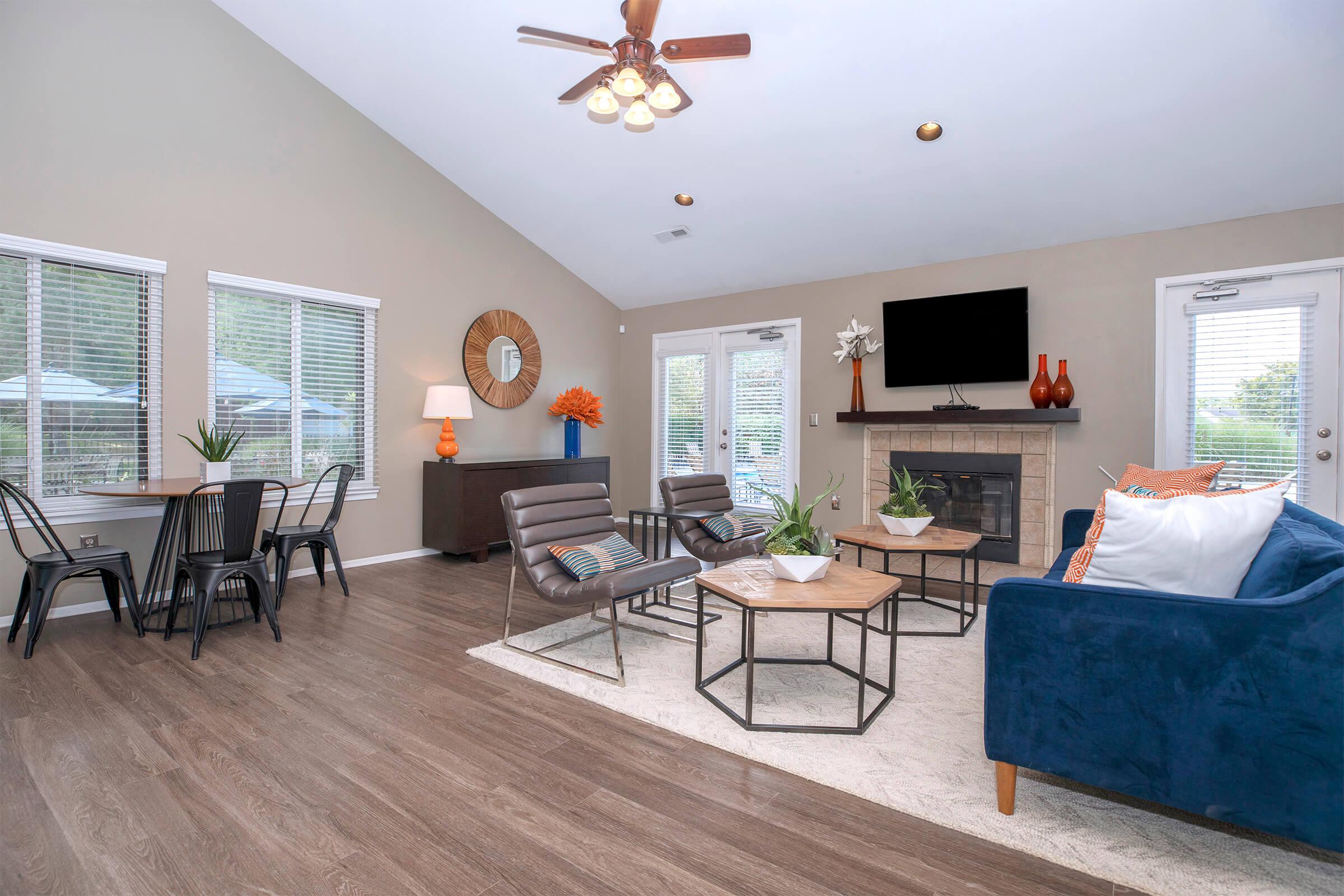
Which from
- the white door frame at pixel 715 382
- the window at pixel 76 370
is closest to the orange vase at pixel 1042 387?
the white door frame at pixel 715 382

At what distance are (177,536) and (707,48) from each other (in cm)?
402

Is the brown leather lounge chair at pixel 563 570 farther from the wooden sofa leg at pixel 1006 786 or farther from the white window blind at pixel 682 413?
the white window blind at pixel 682 413

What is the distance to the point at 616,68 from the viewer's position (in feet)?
9.84

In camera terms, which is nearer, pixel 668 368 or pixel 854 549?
pixel 854 549

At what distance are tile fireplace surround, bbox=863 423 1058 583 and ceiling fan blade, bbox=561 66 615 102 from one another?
3711 mm

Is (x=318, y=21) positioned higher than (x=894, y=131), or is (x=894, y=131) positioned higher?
(x=318, y=21)

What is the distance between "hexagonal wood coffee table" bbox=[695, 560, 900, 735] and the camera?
2320 millimetres

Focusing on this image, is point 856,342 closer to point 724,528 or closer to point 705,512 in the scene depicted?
point 705,512

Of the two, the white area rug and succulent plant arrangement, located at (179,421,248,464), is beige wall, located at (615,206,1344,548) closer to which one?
the white area rug

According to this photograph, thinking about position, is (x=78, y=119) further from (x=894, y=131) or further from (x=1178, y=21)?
(x=1178, y=21)

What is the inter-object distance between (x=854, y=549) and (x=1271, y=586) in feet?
13.7

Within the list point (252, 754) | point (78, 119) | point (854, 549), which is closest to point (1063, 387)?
point (854, 549)

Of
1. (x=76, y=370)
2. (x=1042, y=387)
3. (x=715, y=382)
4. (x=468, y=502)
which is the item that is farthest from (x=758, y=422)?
(x=76, y=370)

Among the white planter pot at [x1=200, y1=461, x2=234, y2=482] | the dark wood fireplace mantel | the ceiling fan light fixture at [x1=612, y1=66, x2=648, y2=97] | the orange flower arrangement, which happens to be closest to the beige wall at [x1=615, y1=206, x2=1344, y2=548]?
the dark wood fireplace mantel
